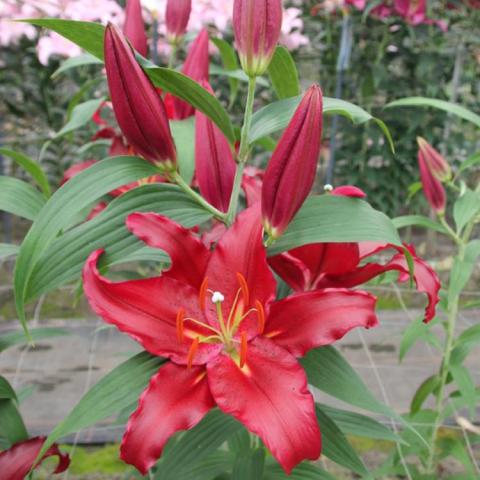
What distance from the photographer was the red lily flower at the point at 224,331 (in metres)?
0.44

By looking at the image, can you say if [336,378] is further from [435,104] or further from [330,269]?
[435,104]

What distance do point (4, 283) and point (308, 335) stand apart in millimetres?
2019

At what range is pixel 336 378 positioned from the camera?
0.51m

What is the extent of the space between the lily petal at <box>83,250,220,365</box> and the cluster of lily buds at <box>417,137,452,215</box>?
1.71ft

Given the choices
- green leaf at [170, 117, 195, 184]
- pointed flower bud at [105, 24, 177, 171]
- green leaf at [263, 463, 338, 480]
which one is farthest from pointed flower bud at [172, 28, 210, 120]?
green leaf at [263, 463, 338, 480]

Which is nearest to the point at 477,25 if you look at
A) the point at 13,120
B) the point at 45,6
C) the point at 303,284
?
the point at 45,6

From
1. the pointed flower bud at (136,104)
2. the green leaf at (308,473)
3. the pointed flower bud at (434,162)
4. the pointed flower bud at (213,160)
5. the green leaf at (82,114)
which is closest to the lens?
the pointed flower bud at (136,104)

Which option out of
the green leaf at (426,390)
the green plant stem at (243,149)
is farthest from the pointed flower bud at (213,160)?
the green leaf at (426,390)

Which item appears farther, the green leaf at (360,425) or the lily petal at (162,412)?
the green leaf at (360,425)

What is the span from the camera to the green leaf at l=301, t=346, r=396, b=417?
0.50m

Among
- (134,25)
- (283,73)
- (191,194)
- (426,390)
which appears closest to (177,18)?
(134,25)

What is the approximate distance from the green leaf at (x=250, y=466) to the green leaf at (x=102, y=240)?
250 mm

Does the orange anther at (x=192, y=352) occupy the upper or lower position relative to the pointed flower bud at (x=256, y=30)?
lower

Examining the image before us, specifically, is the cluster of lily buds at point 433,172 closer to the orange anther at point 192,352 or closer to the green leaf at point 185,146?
the green leaf at point 185,146
